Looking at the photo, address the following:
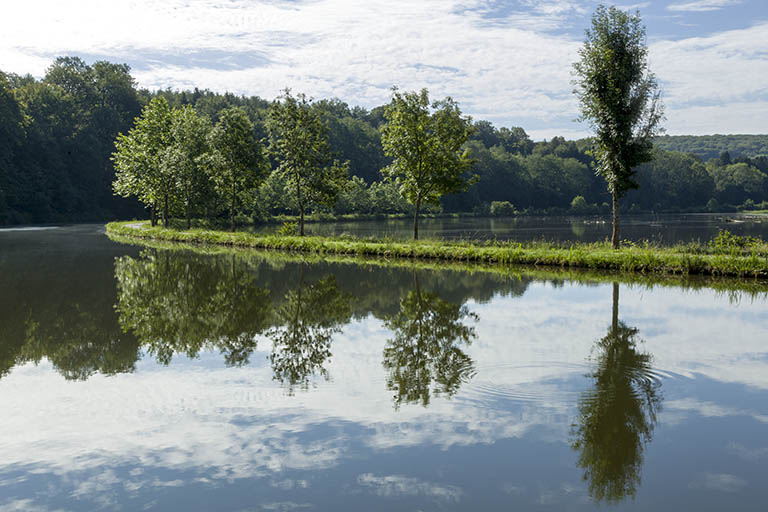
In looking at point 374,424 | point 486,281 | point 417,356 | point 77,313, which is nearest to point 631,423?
point 374,424

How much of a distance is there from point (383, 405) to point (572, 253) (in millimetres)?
20864

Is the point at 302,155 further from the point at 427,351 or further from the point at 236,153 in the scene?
the point at 427,351

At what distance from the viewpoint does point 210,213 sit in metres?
63.8

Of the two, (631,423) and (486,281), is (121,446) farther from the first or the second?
(486,281)

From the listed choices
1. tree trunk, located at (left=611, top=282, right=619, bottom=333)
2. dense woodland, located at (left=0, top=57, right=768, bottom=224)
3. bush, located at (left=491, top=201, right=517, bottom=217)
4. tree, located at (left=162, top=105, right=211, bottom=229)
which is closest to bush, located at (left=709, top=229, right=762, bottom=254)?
tree trunk, located at (left=611, top=282, right=619, bottom=333)

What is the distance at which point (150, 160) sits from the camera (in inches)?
2211

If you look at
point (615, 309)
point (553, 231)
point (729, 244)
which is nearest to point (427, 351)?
point (615, 309)

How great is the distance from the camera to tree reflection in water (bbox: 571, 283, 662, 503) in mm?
6633

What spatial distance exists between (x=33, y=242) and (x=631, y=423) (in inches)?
1795

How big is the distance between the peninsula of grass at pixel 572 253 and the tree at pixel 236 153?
253 inches

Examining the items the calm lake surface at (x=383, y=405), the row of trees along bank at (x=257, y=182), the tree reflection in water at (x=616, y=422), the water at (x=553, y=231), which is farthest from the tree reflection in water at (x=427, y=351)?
the water at (x=553, y=231)

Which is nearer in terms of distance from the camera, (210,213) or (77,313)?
(77,313)

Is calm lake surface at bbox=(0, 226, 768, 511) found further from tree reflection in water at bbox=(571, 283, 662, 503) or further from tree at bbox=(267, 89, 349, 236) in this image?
tree at bbox=(267, 89, 349, 236)

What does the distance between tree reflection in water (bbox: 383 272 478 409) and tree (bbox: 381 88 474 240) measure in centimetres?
1964
